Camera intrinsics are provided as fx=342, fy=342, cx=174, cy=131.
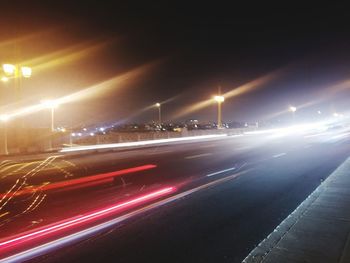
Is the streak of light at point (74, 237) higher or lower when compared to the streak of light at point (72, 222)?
lower

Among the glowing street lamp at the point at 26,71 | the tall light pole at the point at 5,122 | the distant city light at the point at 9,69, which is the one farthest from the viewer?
the tall light pole at the point at 5,122

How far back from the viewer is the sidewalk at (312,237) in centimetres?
486

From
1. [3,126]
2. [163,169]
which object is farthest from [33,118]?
[163,169]

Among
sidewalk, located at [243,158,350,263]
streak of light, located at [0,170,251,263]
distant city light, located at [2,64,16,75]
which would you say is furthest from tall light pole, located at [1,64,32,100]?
sidewalk, located at [243,158,350,263]

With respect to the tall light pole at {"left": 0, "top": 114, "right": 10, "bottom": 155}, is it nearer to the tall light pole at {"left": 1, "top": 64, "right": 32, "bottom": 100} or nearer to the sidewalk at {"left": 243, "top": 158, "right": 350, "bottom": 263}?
the tall light pole at {"left": 1, "top": 64, "right": 32, "bottom": 100}

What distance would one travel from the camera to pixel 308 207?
24.8ft

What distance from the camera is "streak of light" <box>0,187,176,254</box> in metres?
5.82

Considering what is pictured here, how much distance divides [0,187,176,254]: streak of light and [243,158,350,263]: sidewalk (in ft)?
11.7

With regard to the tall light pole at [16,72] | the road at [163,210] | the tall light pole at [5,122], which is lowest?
the road at [163,210]

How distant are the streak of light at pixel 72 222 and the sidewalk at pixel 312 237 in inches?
141

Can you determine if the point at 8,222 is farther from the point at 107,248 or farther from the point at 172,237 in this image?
the point at 172,237

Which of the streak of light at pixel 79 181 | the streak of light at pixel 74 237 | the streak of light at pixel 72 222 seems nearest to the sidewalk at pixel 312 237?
the streak of light at pixel 74 237

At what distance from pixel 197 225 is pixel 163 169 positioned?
8.56 meters

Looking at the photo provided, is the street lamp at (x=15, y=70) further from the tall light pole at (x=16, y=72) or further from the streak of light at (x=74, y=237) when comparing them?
the streak of light at (x=74, y=237)
